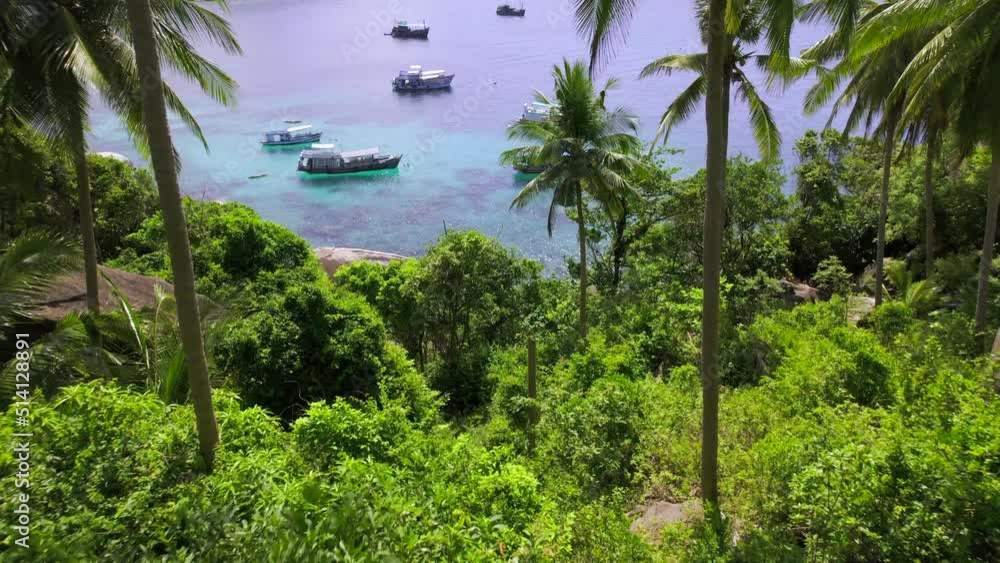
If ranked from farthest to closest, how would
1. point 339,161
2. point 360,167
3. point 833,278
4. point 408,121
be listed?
point 408,121
point 360,167
point 339,161
point 833,278

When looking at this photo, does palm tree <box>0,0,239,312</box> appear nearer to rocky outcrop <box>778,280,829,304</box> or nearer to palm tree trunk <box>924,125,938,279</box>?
palm tree trunk <box>924,125,938,279</box>

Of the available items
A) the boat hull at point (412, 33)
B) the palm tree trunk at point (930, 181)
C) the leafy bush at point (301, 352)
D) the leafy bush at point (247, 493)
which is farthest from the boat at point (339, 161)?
the boat hull at point (412, 33)

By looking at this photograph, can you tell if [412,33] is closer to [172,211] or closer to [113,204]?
[113,204]

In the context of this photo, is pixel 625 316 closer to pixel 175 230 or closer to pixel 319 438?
→ pixel 319 438

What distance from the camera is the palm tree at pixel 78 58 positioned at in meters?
8.84

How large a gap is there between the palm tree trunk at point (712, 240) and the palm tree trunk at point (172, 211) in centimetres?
580

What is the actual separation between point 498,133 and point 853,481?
2444 inches

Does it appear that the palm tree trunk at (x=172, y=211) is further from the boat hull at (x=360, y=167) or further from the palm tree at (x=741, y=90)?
the boat hull at (x=360, y=167)

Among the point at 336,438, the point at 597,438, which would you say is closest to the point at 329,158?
the point at 597,438

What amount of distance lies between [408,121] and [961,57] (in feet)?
213

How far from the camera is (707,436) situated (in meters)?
7.80

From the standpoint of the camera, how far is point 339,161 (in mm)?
54844

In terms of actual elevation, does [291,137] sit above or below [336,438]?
above

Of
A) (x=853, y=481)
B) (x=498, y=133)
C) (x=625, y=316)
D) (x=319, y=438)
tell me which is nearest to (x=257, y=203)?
(x=498, y=133)
